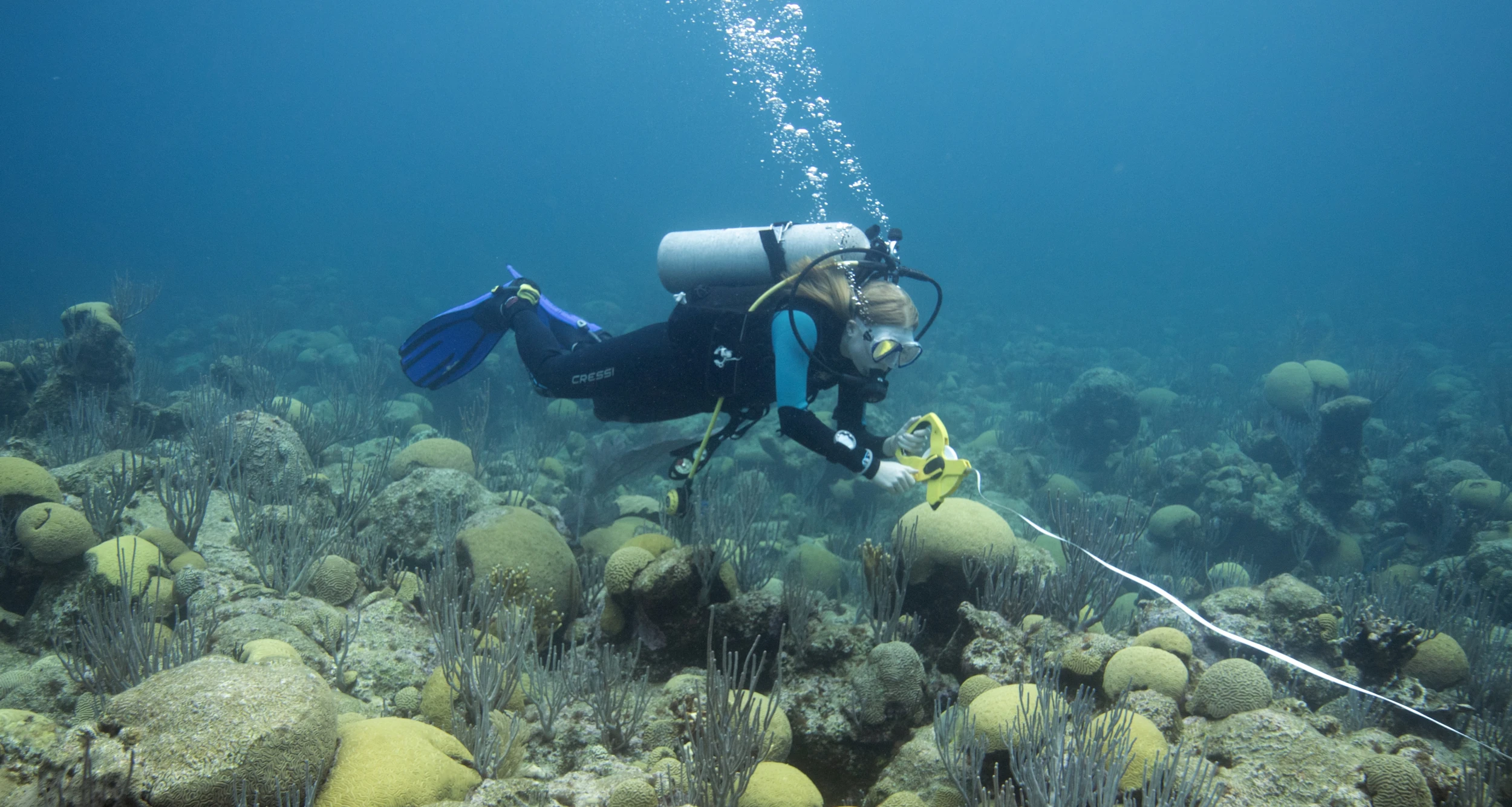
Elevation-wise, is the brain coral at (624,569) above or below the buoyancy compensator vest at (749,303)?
below

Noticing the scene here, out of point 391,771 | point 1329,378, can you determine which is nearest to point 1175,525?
point 1329,378

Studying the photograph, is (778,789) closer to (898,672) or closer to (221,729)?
(898,672)

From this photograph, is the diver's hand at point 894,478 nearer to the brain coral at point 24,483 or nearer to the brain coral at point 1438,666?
the brain coral at point 1438,666

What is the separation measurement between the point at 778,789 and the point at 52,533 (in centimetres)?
423

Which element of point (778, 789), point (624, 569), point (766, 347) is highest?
point (766, 347)

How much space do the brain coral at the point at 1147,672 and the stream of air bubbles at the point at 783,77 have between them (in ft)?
213

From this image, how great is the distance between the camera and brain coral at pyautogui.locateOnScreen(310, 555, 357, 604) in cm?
409

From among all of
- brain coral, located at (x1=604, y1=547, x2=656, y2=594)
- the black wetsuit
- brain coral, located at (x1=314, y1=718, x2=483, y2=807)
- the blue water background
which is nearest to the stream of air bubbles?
the blue water background

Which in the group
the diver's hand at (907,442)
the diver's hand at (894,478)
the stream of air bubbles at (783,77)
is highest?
the stream of air bubbles at (783,77)

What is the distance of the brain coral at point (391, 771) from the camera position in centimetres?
192

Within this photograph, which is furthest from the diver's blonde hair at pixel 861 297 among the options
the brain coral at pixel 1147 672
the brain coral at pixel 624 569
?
the brain coral at pixel 1147 672

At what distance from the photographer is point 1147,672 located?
10.0 ft

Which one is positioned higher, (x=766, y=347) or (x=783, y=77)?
(x=783, y=77)

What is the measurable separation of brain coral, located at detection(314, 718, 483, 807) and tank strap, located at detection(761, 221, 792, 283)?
3.17 metres
